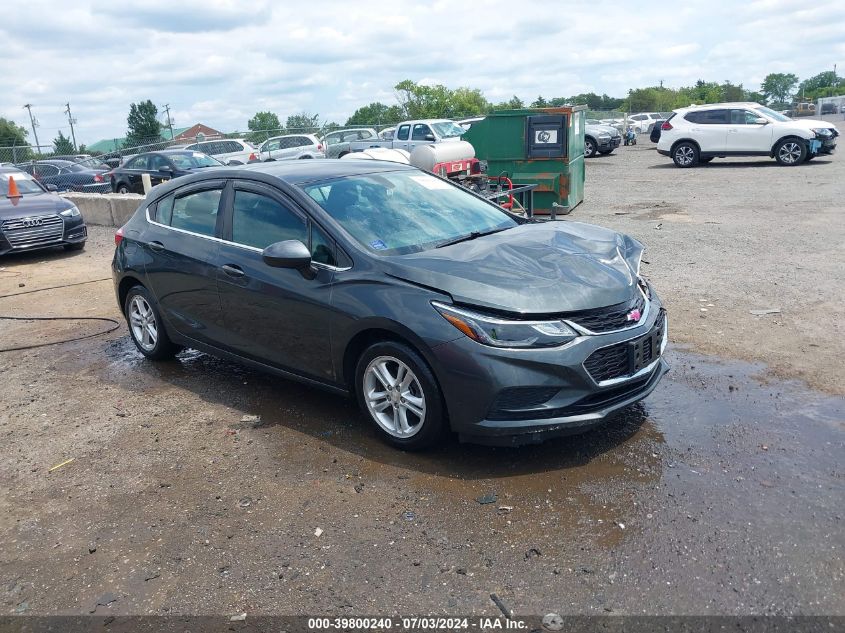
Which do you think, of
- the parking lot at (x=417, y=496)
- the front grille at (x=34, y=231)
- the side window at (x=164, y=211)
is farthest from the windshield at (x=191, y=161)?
the side window at (x=164, y=211)

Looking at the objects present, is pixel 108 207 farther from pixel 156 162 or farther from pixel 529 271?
pixel 529 271

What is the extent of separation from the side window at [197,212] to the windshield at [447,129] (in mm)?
17752

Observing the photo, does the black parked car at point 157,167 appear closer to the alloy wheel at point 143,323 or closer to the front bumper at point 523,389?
the alloy wheel at point 143,323

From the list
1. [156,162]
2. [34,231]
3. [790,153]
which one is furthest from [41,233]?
[790,153]

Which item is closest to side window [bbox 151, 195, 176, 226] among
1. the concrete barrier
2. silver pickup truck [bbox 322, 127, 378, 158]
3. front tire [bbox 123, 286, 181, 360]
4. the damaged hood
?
front tire [bbox 123, 286, 181, 360]

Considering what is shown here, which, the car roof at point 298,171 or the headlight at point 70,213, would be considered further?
the headlight at point 70,213

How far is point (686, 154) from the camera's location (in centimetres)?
2298

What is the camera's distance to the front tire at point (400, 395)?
167 inches

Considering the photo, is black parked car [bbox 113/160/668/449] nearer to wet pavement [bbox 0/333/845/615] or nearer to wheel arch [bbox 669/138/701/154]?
wet pavement [bbox 0/333/845/615]

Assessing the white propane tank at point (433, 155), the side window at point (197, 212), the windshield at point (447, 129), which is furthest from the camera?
the windshield at point (447, 129)

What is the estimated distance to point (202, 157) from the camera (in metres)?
21.0

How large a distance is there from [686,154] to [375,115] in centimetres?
2912

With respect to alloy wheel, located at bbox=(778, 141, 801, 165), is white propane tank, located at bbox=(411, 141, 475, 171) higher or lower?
higher

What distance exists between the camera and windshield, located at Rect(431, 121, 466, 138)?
23.2 m
